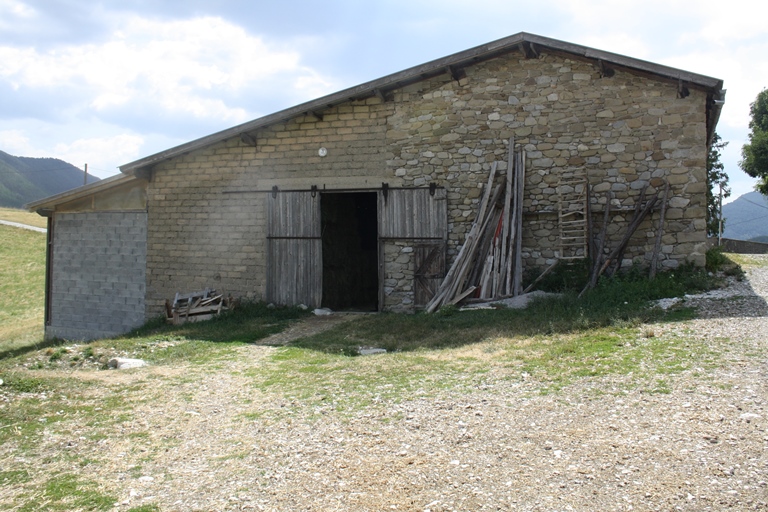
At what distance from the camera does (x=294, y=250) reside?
12.4 metres

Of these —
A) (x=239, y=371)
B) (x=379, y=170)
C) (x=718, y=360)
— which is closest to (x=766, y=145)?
(x=379, y=170)

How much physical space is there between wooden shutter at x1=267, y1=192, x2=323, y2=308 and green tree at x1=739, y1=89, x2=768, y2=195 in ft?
72.7

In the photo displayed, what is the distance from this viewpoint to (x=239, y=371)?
7.29 meters

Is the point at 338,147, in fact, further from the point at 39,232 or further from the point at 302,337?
the point at 39,232

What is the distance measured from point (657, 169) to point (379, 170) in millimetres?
5390

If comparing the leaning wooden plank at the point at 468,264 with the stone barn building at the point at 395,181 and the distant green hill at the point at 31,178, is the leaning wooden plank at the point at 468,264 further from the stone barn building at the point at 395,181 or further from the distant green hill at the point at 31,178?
the distant green hill at the point at 31,178

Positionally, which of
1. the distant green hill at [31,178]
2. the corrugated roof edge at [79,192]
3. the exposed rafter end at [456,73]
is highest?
the distant green hill at [31,178]

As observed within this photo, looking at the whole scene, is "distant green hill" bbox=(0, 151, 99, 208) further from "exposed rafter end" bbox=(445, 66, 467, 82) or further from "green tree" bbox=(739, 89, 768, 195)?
"exposed rafter end" bbox=(445, 66, 467, 82)

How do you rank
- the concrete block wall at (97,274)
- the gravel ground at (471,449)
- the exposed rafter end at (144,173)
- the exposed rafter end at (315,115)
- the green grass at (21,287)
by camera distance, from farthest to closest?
the green grass at (21,287)
the concrete block wall at (97,274)
the exposed rafter end at (144,173)
the exposed rafter end at (315,115)
the gravel ground at (471,449)

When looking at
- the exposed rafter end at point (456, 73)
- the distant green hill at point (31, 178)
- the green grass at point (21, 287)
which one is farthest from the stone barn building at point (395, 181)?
the distant green hill at point (31, 178)

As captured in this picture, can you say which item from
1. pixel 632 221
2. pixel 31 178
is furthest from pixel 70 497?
pixel 31 178

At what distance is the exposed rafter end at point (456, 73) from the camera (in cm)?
1147

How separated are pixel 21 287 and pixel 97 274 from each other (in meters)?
13.2

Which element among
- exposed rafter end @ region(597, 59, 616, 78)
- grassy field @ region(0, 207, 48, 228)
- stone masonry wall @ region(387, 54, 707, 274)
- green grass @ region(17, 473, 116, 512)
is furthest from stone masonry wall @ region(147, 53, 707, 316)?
grassy field @ region(0, 207, 48, 228)
